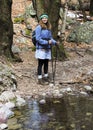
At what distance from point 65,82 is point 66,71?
1437mm

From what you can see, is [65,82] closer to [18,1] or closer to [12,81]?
[12,81]

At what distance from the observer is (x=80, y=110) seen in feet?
25.9

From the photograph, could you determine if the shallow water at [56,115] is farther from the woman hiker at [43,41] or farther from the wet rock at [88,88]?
the woman hiker at [43,41]

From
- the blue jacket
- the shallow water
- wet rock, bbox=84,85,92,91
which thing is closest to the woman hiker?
the blue jacket

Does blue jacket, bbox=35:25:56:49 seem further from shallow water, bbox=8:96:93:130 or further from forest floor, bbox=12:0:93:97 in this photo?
shallow water, bbox=8:96:93:130

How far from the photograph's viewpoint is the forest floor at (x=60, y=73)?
31.9 ft

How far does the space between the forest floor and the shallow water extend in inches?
33.7

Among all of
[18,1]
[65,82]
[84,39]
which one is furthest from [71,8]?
[65,82]

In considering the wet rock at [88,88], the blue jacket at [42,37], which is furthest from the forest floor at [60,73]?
the blue jacket at [42,37]

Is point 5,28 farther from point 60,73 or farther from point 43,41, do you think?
point 43,41

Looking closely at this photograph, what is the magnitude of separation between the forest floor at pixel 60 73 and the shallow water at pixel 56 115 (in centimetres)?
85

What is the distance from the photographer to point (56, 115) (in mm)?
7590

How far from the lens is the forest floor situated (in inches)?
383

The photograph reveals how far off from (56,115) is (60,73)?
394cm
